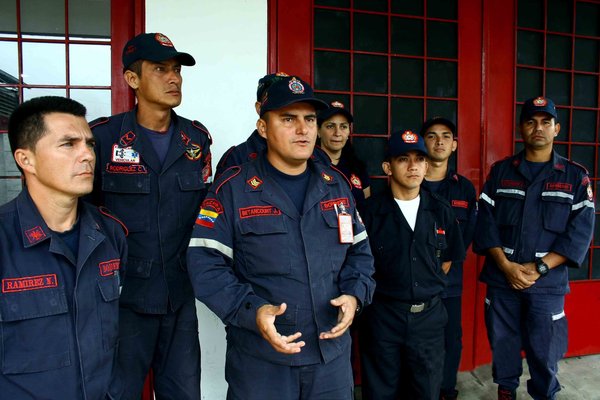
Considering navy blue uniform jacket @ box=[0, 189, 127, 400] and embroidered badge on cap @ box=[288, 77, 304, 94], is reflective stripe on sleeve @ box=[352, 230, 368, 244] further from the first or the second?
navy blue uniform jacket @ box=[0, 189, 127, 400]

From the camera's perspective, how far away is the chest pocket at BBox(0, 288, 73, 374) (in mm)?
1346

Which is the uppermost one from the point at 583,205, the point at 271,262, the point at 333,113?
the point at 333,113

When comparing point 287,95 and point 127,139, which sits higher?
point 287,95

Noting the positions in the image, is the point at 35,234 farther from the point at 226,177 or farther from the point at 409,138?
the point at 409,138

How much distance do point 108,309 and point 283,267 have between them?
69 centimetres

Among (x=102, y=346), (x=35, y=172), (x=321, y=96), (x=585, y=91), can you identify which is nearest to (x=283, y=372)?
(x=102, y=346)

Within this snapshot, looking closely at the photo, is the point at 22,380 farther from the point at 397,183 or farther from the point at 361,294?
the point at 397,183

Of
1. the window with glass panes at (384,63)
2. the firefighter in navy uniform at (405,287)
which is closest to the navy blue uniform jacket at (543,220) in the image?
the firefighter in navy uniform at (405,287)

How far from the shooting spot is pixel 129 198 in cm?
209

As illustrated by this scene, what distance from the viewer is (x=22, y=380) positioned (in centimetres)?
136

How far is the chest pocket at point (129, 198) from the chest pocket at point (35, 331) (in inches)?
26.0

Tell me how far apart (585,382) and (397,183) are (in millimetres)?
2534

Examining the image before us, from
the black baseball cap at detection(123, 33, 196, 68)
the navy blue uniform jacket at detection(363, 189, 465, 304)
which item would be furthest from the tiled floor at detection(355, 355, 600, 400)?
the black baseball cap at detection(123, 33, 196, 68)

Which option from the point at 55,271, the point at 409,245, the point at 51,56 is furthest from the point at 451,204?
the point at 51,56
